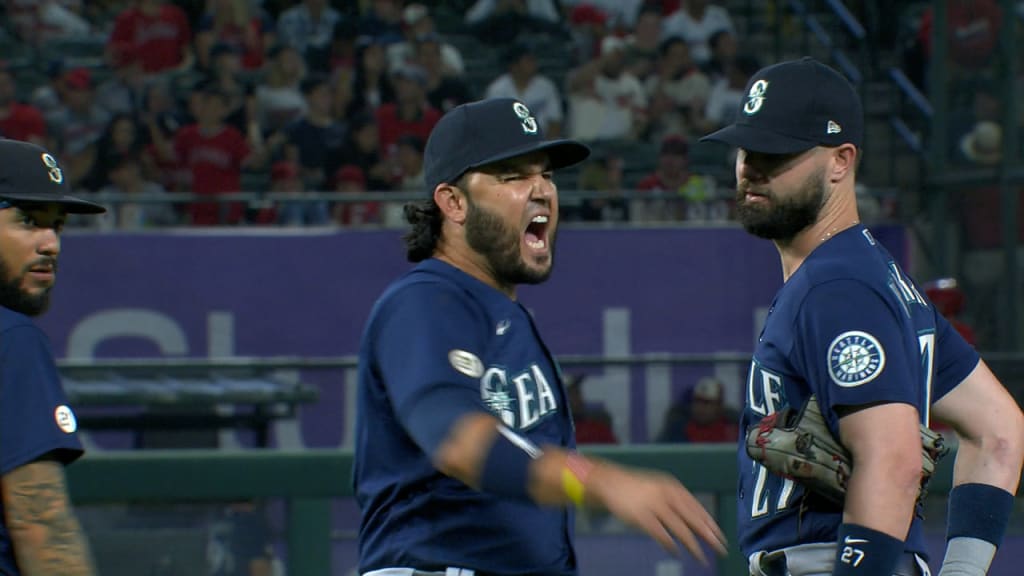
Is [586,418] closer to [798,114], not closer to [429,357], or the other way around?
[798,114]

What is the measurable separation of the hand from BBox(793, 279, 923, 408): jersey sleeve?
56 cm

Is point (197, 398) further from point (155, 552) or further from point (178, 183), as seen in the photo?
point (178, 183)

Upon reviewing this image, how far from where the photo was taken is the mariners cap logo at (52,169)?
3.35 m

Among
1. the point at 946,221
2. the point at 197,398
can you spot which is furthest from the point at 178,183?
the point at 946,221

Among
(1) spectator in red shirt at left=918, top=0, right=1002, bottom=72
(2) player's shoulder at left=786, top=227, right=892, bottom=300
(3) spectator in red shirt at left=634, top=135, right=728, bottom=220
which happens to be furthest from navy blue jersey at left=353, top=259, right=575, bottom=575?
(1) spectator in red shirt at left=918, top=0, right=1002, bottom=72

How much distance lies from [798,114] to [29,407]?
1.66 m

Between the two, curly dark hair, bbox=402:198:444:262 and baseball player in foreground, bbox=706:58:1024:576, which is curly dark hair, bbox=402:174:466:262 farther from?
baseball player in foreground, bbox=706:58:1024:576

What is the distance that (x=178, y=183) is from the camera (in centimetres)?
1041

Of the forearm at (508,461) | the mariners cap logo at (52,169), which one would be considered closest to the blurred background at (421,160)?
the mariners cap logo at (52,169)

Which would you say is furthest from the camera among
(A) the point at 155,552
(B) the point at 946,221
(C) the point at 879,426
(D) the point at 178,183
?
(B) the point at 946,221

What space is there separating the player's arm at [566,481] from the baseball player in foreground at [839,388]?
487 mm

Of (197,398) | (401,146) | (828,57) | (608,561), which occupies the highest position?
(828,57)

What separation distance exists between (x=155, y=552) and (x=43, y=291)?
1.91 meters

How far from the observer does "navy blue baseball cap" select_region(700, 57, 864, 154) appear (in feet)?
10.5
